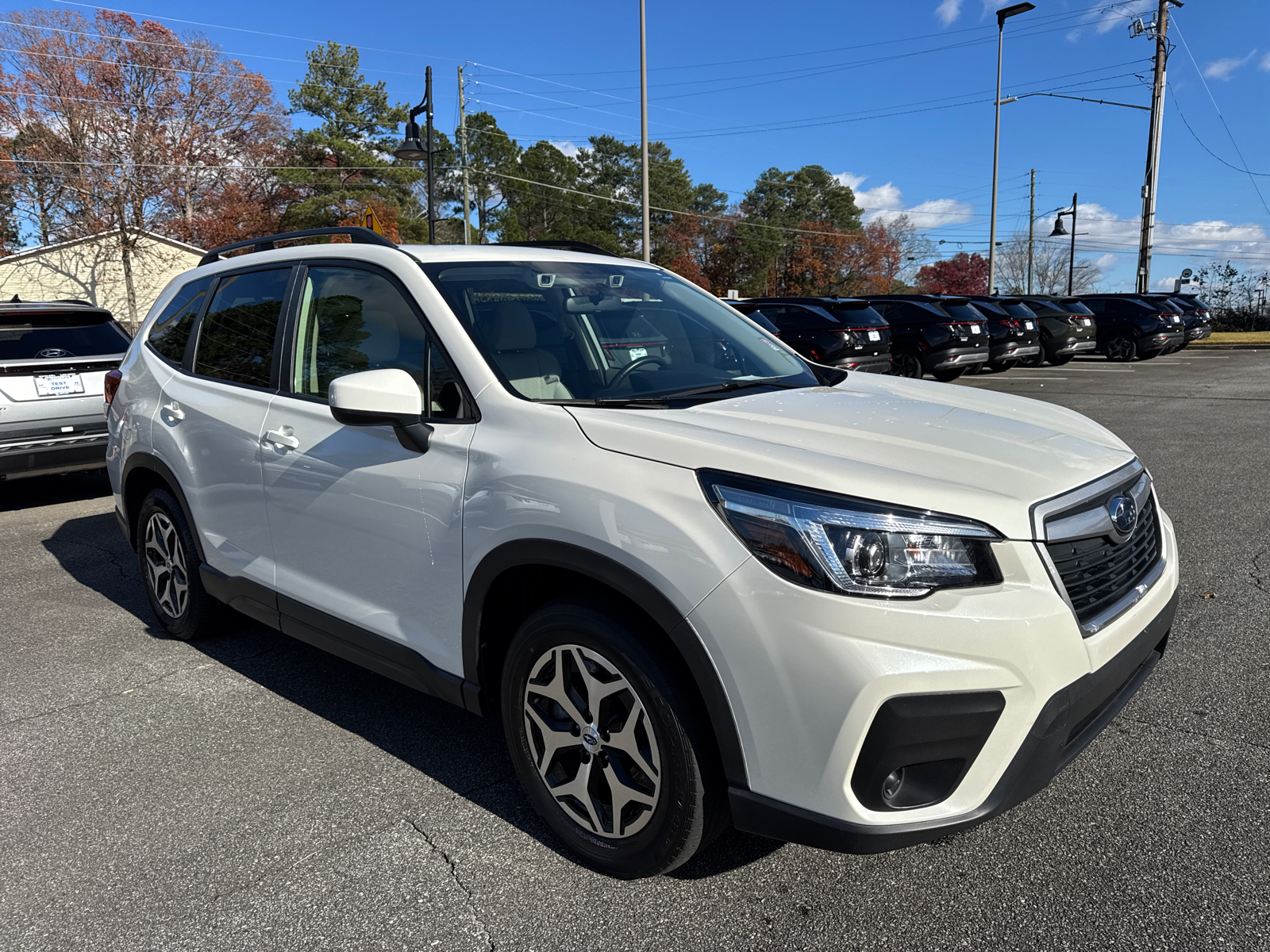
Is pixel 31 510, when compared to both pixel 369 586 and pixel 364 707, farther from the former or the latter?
pixel 369 586

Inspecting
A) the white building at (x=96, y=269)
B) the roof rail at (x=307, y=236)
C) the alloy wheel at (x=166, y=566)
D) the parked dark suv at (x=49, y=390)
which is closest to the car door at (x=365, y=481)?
the roof rail at (x=307, y=236)

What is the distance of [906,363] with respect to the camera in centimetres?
1794

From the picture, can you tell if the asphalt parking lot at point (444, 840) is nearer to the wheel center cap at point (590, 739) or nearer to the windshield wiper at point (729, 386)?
the wheel center cap at point (590, 739)

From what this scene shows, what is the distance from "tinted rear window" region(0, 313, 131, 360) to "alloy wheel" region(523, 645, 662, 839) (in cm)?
672

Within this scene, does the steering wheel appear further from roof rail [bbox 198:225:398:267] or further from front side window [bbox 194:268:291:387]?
front side window [bbox 194:268:291:387]

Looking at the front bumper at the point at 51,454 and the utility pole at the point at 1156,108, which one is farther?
the utility pole at the point at 1156,108

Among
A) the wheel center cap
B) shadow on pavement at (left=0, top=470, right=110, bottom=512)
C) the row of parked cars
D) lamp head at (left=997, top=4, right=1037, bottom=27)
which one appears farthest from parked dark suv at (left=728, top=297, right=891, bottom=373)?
lamp head at (left=997, top=4, right=1037, bottom=27)

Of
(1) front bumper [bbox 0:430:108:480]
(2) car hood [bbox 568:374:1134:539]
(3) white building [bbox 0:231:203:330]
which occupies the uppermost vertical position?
(3) white building [bbox 0:231:203:330]

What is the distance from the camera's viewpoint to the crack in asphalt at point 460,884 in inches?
92.2

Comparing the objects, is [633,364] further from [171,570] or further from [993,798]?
[171,570]

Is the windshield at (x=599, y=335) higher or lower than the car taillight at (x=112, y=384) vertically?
higher

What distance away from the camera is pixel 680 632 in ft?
7.13

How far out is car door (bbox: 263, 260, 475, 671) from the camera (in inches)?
111

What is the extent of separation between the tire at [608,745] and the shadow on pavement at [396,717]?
205 mm
